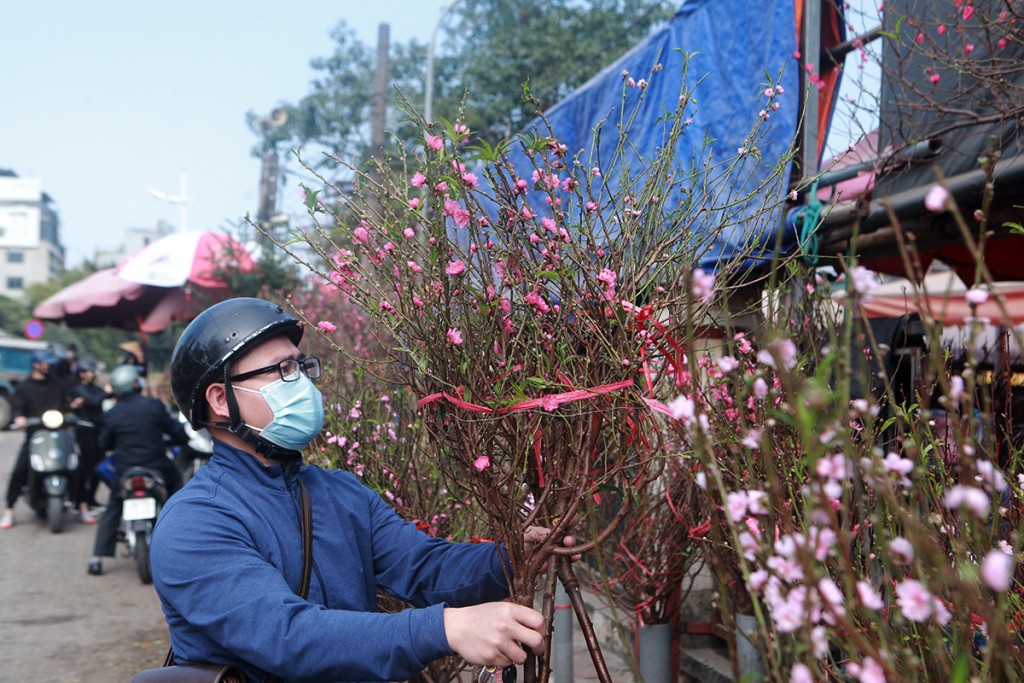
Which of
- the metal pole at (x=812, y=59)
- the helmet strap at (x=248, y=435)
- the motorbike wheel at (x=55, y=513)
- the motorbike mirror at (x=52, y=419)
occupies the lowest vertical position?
the motorbike wheel at (x=55, y=513)

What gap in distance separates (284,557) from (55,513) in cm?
932

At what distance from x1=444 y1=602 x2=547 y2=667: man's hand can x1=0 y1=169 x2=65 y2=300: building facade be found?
9210 cm

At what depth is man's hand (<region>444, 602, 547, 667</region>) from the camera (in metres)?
2.00

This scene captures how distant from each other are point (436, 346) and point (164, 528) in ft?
2.69

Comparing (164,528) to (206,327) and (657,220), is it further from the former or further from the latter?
(657,220)

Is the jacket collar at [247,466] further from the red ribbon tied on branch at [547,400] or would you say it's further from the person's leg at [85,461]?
the person's leg at [85,461]

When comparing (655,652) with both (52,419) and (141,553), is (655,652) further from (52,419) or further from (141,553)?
(52,419)

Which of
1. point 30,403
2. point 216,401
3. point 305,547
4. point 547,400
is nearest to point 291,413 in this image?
point 216,401

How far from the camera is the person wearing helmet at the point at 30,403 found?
10.6m

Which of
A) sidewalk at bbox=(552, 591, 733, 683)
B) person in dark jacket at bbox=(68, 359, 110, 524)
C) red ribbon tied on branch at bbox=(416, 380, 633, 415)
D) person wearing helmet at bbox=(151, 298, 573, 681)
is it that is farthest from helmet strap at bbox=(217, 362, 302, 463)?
person in dark jacket at bbox=(68, 359, 110, 524)

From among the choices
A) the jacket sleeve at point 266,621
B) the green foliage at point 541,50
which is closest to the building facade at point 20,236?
the green foliage at point 541,50

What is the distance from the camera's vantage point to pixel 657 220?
7.82 feet

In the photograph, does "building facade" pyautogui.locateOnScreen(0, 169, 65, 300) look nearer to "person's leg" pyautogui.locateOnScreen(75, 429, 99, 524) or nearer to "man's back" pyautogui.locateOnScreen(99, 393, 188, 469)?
"person's leg" pyautogui.locateOnScreen(75, 429, 99, 524)

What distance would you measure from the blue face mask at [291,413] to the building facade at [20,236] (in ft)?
299
